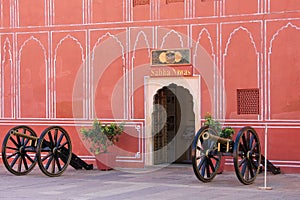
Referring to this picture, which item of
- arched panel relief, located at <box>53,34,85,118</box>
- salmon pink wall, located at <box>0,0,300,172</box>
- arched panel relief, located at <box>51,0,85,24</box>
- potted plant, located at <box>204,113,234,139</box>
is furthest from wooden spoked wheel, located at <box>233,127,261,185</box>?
arched panel relief, located at <box>51,0,85,24</box>

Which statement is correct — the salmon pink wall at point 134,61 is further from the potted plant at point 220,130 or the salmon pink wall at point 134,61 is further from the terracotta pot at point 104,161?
the terracotta pot at point 104,161

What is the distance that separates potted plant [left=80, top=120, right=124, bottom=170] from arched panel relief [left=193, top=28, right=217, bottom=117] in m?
2.08

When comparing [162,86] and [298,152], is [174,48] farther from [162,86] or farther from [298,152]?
[298,152]

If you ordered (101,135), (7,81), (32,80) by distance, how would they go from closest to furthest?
(101,135)
(32,80)
(7,81)

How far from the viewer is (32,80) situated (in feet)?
54.4

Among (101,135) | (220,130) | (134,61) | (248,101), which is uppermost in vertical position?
(134,61)

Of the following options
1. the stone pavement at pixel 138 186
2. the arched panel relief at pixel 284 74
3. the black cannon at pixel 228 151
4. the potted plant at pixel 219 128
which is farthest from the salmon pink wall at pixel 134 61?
the stone pavement at pixel 138 186

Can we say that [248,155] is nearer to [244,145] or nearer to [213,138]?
[244,145]

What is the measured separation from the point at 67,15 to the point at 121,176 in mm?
4463

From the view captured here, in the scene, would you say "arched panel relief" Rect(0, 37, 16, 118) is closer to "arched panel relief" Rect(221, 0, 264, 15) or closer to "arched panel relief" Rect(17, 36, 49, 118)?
"arched panel relief" Rect(17, 36, 49, 118)

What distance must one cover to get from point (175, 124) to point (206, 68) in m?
2.43

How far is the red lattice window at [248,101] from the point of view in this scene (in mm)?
14227

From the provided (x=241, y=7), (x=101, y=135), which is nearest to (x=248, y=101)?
(x=241, y=7)

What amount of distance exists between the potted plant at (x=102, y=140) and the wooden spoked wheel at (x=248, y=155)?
3.49 m
